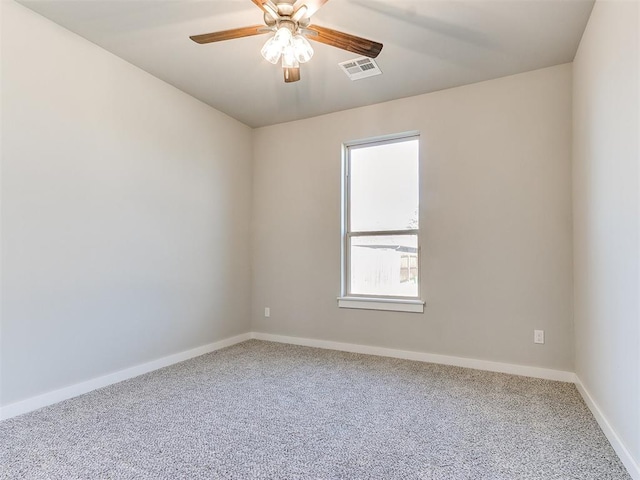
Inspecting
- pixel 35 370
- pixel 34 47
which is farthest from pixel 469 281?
pixel 34 47

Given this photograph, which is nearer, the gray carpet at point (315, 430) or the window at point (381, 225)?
the gray carpet at point (315, 430)

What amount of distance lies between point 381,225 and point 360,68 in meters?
1.55

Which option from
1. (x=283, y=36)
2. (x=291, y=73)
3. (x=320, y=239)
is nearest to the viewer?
(x=283, y=36)

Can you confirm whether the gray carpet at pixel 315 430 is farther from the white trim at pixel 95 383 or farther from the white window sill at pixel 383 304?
the white window sill at pixel 383 304

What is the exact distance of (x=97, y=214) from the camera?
9.20 ft

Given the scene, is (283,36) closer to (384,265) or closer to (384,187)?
(384,187)

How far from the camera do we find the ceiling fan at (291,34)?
1.97m

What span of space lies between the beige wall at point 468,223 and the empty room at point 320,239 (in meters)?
0.02

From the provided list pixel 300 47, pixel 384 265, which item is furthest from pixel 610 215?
pixel 384 265

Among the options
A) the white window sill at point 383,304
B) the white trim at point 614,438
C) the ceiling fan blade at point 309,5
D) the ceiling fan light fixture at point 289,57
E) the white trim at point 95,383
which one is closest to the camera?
the white trim at point 614,438

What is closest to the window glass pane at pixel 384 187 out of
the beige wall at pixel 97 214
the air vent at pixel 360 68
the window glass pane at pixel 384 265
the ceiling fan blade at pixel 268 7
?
the window glass pane at pixel 384 265

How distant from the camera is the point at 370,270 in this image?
3930 millimetres

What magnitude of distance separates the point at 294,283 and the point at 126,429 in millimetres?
2360

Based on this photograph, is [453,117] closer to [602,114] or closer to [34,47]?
[602,114]
